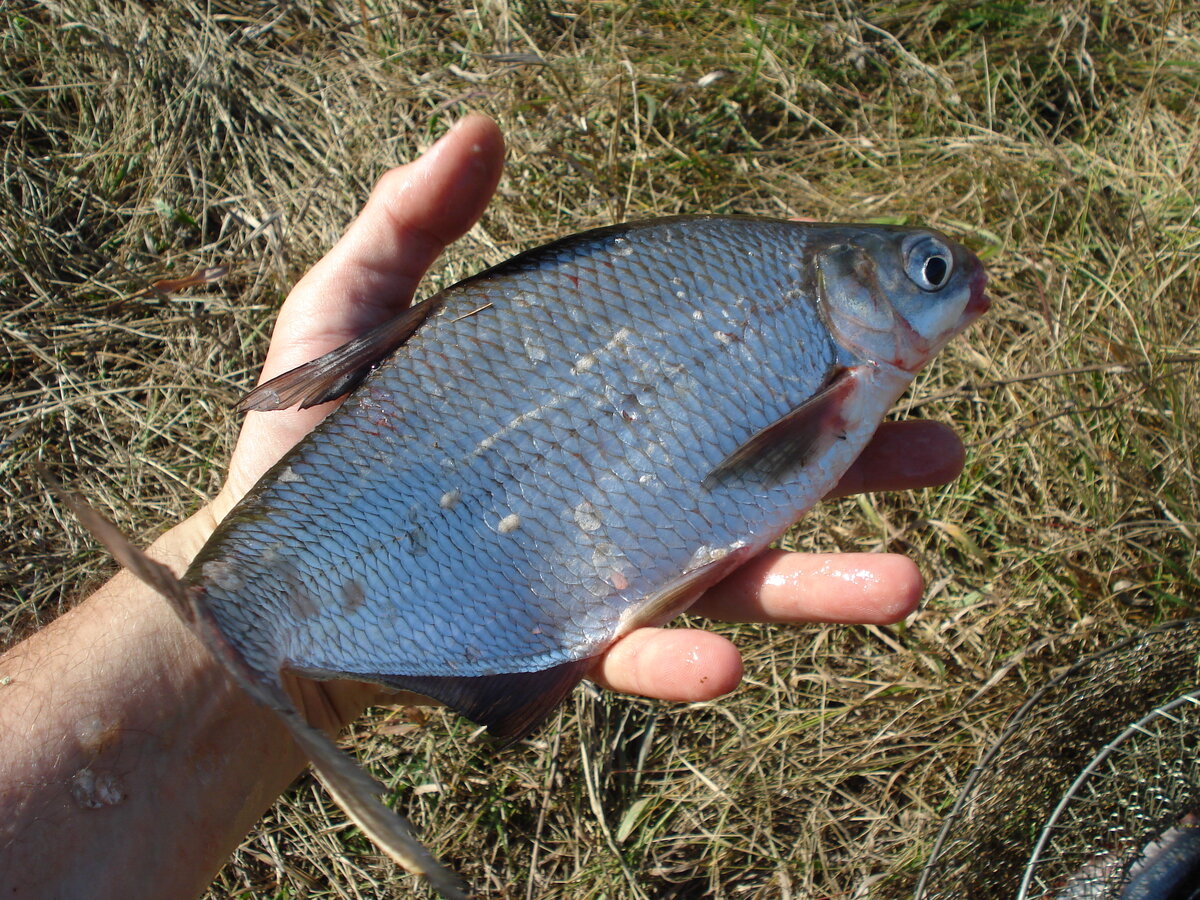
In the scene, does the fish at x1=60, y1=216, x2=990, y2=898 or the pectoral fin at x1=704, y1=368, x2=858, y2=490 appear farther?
the pectoral fin at x1=704, y1=368, x2=858, y2=490


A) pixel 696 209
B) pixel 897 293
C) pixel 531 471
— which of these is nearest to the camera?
pixel 531 471

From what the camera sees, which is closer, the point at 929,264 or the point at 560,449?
the point at 560,449

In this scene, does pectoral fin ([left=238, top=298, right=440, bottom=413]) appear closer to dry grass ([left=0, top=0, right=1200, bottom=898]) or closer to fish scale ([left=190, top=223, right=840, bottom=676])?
fish scale ([left=190, top=223, right=840, bottom=676])

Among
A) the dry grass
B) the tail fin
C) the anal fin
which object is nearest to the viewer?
the tail fin

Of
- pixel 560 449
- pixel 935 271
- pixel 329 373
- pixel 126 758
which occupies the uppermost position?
pixel 329 373

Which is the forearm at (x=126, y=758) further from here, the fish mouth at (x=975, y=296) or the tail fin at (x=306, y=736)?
the fish mouth at (x=975, y=296)

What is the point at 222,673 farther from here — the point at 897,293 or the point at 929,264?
the point at 929,264

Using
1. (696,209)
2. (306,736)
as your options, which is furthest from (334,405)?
(696,209)

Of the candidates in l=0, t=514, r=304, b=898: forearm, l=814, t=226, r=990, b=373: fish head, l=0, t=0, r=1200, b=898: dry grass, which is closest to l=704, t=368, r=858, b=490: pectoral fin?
l=814, t=226, r=990, b=373: fish head
